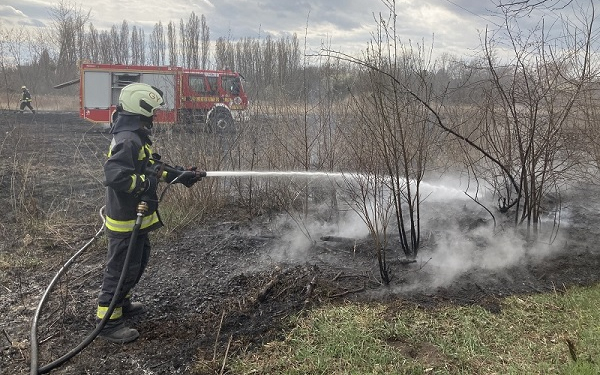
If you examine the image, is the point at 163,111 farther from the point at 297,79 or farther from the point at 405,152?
the point at 405,152

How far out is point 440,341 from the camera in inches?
127

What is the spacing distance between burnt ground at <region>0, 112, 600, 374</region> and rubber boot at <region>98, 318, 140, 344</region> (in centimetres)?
6

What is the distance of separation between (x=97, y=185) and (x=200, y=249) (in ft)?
15.1

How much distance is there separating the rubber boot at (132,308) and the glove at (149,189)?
3.21 ft

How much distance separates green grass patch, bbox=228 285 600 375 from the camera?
9.55ft

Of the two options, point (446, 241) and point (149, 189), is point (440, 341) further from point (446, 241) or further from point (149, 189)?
point (149, 189)

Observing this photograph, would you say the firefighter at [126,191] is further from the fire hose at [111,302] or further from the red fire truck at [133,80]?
the red fire truck at [133,80]

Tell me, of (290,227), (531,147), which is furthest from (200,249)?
(531,147)

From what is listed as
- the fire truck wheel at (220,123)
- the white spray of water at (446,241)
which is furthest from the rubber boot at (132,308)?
the fire truck wheel at (220,123)

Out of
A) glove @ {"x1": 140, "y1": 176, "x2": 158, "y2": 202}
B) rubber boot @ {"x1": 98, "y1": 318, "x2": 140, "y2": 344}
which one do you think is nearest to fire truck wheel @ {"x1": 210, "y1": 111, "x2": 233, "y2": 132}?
glove @ {"x1": 140, "y1": 176, "x2": 158, "y2": 202}

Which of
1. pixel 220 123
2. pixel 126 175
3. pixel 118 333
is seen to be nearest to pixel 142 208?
pixel 126 175

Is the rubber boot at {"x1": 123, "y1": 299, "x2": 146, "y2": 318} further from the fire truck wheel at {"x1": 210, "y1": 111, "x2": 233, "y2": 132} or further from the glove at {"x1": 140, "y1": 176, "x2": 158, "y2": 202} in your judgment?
the fire truck wheel at {"x1": 210, "y1": 111, "x2": 233, "y2": 132}

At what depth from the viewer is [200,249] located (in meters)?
5.22

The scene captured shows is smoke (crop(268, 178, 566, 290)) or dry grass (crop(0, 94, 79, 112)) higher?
dry grass (crop(0, 94, 79, 112))
